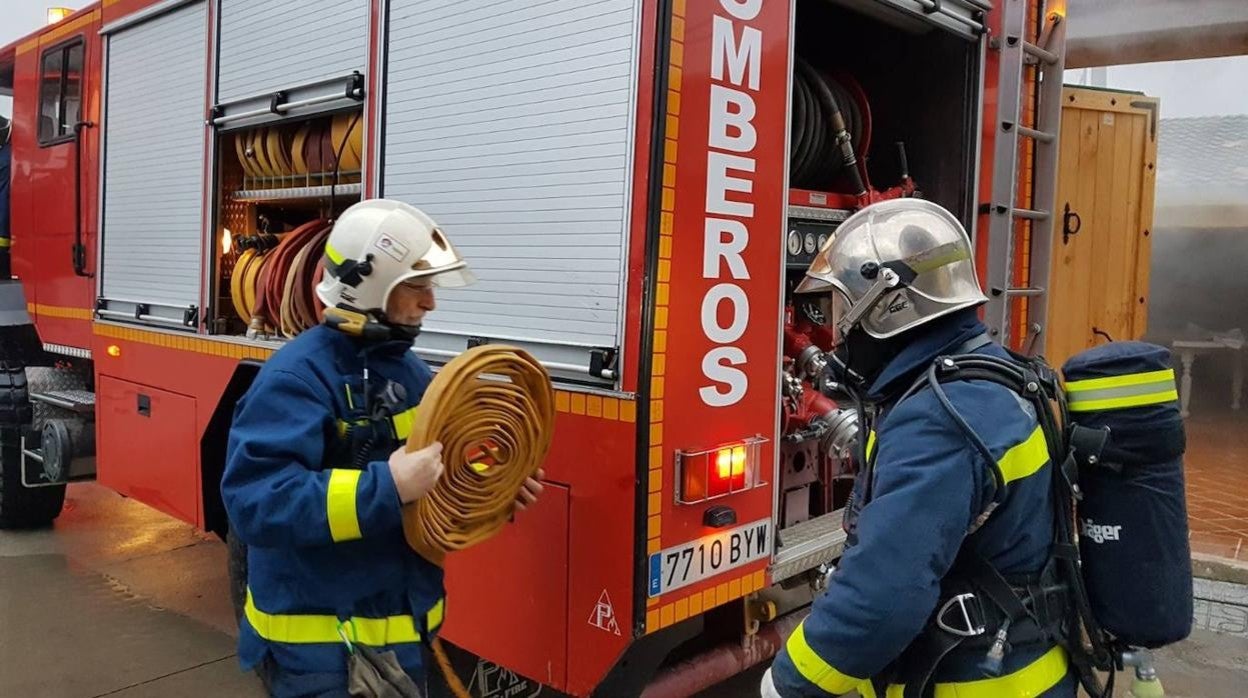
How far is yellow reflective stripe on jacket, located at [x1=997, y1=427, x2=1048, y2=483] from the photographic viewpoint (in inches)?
66.7

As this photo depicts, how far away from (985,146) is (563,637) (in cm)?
247

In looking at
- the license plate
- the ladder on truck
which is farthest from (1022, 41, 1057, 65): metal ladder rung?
the license plate

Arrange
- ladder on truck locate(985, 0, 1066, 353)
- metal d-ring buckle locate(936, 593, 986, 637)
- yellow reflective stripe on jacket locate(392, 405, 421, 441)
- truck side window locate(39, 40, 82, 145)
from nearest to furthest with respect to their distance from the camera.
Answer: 1. metal d-ring buckle locate(936, 593, 986, 637)
2. yellow reflective stripe on jacket locate(392, 405, 421, 441)
3. ladder on truck locate(985, 0, 1066, 353)
4. truck side window locate(39, 40, 82, 145)

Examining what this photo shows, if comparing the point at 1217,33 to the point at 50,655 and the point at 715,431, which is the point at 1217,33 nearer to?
the point at 715,431

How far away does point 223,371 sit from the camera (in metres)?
3.91

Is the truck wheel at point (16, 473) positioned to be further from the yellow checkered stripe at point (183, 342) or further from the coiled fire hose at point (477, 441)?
the coiled fire hose at point (477, 441)

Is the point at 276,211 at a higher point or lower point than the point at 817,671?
higher

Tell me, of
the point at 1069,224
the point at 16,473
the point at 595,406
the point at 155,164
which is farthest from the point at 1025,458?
the point at 16,473

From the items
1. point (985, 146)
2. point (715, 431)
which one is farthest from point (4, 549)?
point (985, 146)

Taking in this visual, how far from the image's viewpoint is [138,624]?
15.6ft

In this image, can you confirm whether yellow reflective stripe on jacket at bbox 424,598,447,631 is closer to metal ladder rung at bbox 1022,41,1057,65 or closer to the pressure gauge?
Answer: the pressure gauge

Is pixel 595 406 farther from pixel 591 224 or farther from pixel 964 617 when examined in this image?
pixel 964 617

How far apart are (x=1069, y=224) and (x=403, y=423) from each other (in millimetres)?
4214

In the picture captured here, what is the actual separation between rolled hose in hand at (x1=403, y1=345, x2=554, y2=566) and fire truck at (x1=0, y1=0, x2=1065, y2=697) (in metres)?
0.24
